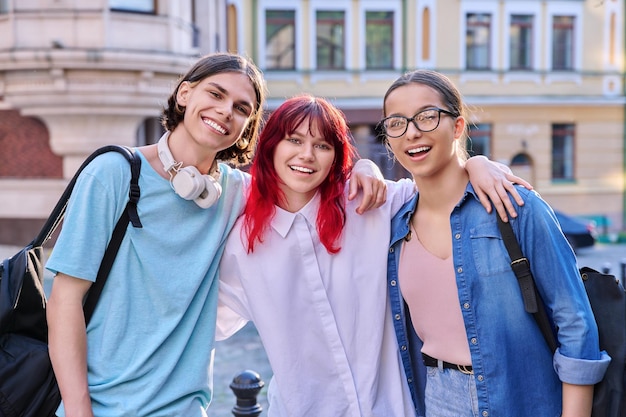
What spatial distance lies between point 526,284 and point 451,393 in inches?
20.3

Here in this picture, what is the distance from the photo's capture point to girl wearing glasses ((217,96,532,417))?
2764 millimetres

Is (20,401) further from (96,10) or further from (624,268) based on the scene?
(96,10)

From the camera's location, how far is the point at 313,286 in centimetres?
Answer: 277

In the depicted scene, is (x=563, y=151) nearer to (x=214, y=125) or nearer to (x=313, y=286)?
(x=313, y=286)

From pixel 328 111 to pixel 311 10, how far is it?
19.8 m

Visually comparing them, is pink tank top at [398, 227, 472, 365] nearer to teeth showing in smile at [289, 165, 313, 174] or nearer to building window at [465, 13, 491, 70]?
teeth showing in smile at [289, 165, 313, 174]

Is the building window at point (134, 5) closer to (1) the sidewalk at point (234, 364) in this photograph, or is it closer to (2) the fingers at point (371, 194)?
(1) the sidewalk at point (234, 364)

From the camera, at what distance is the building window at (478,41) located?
2291 cm

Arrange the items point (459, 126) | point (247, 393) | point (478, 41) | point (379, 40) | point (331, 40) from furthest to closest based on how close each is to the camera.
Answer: point (478, 41), point (379, 40), point (331, 40), point (247, 393), point (459, 126)

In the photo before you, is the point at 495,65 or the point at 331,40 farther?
the point at 495,65

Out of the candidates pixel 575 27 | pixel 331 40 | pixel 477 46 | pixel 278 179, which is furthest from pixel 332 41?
pixel 278 179

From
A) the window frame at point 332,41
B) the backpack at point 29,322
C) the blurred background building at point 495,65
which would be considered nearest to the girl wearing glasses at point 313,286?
the backpack at point 29,322

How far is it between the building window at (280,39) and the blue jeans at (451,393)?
20115mm

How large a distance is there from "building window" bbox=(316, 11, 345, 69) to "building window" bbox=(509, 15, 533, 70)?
227 inches
